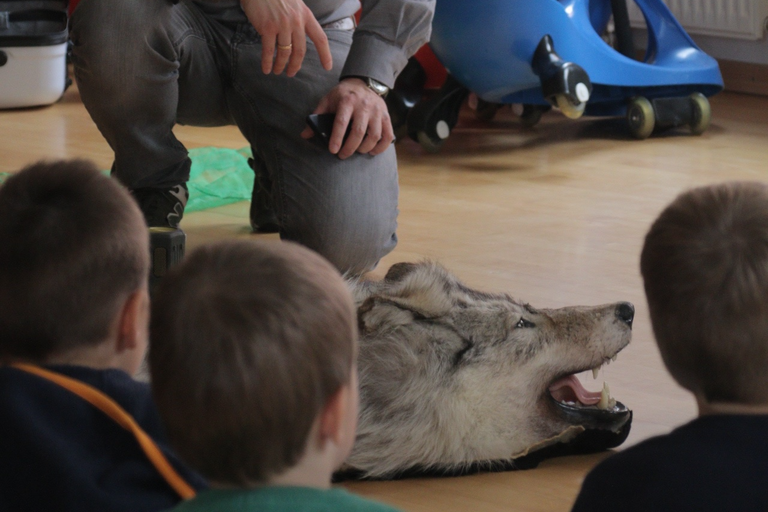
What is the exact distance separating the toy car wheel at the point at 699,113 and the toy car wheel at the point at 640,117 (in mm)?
161

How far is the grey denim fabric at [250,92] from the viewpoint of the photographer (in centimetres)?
204

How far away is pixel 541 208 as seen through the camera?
284cm

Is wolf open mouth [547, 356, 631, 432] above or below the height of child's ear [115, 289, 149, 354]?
below

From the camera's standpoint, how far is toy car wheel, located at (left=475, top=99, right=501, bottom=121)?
4.20 metres

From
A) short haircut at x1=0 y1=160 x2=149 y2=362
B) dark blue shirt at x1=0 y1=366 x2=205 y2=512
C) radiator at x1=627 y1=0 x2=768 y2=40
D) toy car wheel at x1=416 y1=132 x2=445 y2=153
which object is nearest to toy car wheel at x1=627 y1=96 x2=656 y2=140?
toy car wheel at x1=416 y1=132 x2=445 y2=153

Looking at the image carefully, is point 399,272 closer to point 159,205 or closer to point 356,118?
point 356,118

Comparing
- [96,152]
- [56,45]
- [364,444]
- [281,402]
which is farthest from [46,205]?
[56,45]

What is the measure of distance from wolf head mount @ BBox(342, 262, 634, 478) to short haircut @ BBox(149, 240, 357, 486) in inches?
25.5

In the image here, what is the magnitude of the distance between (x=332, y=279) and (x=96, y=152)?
2772 millimetres

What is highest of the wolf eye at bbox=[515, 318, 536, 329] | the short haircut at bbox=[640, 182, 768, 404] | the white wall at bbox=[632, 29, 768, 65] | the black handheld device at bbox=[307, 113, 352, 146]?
the short haircut at bbox=[640, 182, 768, 404]

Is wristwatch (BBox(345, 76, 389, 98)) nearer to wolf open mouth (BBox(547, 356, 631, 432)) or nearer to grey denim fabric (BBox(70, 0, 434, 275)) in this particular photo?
grey denim fabric (BBox(70, 0, 434, 275))

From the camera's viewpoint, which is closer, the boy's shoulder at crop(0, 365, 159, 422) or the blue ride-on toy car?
the boy's shoulder at crop(0, 365, 159, 422)

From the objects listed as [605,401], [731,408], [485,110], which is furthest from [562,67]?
[731,408]

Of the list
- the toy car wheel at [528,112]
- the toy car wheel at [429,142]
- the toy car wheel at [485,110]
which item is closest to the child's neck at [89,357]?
the toy car wheel at [429,142]
